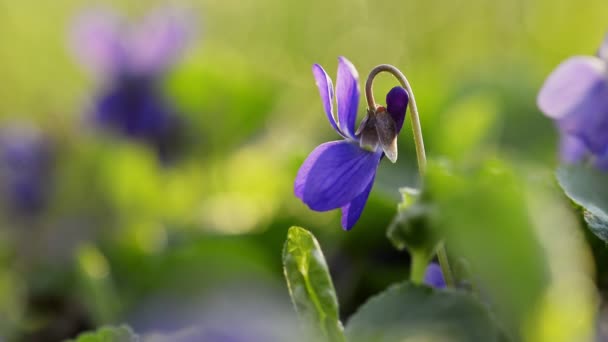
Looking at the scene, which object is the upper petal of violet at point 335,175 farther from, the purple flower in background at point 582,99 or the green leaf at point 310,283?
the purple flower in background at point 582,99

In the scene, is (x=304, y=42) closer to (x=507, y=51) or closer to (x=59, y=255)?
(x=507, y=51)

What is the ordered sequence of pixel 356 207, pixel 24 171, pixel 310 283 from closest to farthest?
pixel 310 283, pixel 356 207, pixel 24 171

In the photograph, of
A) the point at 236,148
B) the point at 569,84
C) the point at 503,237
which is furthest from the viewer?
the point at 236,148

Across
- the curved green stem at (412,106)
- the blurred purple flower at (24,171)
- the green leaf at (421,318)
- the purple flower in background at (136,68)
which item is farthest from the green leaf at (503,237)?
the blurred purple flower at (24,171)

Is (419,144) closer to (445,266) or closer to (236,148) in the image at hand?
(445,266)

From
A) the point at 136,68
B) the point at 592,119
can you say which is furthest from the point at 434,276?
the point at 136,68

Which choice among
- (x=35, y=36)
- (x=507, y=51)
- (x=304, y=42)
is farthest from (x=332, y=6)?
(x=35, y=36)
